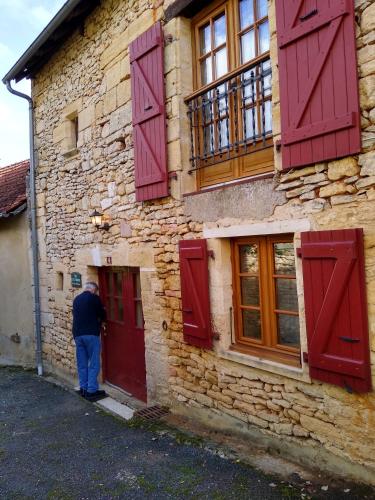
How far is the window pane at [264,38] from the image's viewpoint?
3.94 meters

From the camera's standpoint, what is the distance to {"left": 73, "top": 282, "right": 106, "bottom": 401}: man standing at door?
6.03 metres

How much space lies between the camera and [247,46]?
4.14m

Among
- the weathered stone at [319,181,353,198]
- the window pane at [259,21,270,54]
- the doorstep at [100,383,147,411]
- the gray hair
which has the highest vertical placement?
the window pane at [259,21,270,54]

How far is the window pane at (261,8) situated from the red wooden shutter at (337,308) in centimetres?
217

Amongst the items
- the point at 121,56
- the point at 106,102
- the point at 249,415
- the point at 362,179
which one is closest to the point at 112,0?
the point at 121,56

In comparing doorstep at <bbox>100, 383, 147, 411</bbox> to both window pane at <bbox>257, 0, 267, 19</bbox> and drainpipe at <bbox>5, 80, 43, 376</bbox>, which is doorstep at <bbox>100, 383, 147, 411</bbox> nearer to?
drainpipe at <bbox>5, 80, 43, 376</bbox>

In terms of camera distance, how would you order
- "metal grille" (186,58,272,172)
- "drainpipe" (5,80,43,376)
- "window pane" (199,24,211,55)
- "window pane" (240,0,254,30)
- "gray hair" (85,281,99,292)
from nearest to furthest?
"metal grille" (186,58,272,172)
"window pane" (240,0,254,30)
"window pane" (199,24,211,55)
"gray hair" (85,281,99,292)
"drainpipe" (5,80,43,376)

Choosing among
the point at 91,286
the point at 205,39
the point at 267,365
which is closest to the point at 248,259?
the point at 267,365

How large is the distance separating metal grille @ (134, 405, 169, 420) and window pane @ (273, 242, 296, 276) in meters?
2.37

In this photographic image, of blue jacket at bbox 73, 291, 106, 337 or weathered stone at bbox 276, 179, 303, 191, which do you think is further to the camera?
blue jacket at bbox 73, 291, 106, 337

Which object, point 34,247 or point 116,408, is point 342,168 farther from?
point 34,247

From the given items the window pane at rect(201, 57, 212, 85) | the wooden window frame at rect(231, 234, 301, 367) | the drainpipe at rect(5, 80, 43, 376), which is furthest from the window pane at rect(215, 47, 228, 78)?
the drainpipe at rect(5, 80, 43, 376)

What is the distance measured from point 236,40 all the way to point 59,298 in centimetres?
508

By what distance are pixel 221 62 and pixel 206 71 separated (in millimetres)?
283
